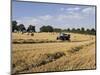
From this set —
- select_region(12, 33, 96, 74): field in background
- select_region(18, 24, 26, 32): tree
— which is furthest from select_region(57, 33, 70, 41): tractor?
select_region(18, 24, 26, 32): tree

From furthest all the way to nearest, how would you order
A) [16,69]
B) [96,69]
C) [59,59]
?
[96,69] → [59,59] → [16,69]

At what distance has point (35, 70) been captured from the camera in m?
2.68

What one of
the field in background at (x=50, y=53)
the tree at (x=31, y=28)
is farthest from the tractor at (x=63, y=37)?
the tree at (x=31, y=28)

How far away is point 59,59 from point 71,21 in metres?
0.51

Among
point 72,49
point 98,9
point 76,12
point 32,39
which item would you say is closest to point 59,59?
point 72,49

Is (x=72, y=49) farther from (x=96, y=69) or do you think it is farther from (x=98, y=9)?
(x=98, y=9)

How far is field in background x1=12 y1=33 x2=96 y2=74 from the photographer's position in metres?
2.62

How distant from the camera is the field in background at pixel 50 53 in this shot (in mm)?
2619

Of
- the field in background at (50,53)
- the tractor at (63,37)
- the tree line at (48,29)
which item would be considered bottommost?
the field in background at (50,53)

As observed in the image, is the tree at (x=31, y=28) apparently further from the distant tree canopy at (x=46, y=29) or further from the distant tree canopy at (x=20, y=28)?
the distant tree canopy at (x=46, y=29)

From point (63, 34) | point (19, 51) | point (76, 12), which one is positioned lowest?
point (19, 51)

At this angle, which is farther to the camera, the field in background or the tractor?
the tractor

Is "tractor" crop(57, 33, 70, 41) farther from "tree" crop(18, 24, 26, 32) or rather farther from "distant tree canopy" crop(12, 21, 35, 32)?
"tree" crop(18, 24, 26, 32)

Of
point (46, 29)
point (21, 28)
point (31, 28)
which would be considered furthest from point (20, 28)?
point (46, 29)
